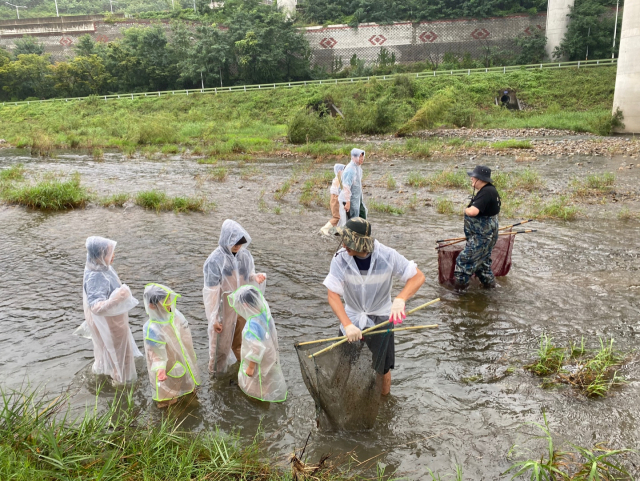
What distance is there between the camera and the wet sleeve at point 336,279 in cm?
343

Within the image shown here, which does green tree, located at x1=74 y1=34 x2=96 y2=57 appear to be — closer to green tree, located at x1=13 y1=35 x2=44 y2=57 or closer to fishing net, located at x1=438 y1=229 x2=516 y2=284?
green tree, located at x1=13 y1=35 x2=44 y2=57

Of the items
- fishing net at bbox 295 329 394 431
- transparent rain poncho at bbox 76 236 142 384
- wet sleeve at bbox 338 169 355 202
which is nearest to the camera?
fishing net at bbox 295 329 394 431

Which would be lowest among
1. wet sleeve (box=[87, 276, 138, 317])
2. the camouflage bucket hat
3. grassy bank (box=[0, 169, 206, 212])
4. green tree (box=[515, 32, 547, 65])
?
grassy bank (box=[0, 169, 206, 212])

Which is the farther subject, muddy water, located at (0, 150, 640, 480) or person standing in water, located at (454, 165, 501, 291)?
person standing in water, located at (454, 165, 501, 291)

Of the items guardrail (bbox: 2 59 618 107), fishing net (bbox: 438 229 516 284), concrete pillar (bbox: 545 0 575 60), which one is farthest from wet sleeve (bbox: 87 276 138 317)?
concrete pillar (bbox: 545 0 575 60)

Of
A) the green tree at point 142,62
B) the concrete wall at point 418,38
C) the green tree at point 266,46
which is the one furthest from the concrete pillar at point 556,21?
the green tree at point 142,62

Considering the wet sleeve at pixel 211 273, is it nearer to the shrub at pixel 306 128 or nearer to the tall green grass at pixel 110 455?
the tall green grass at pixel 110 455

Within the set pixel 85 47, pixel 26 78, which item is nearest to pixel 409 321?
pixel 26 78

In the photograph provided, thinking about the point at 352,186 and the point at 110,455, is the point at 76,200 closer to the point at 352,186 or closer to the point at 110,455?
the point at 352,186

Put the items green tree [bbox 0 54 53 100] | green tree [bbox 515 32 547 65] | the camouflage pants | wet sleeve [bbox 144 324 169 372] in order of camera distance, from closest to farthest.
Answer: wet sleeve [bbox 144 324 169 372]
the camouflage pants
green tree [bbox 515 32 547 65]
green tree [bbox 0 54 53 100]

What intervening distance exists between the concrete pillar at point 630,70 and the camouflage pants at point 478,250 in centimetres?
2203

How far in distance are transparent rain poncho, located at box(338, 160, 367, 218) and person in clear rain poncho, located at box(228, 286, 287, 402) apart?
4.21 metres

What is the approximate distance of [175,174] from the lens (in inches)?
638

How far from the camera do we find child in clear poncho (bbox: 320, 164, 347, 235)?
8352 mm
